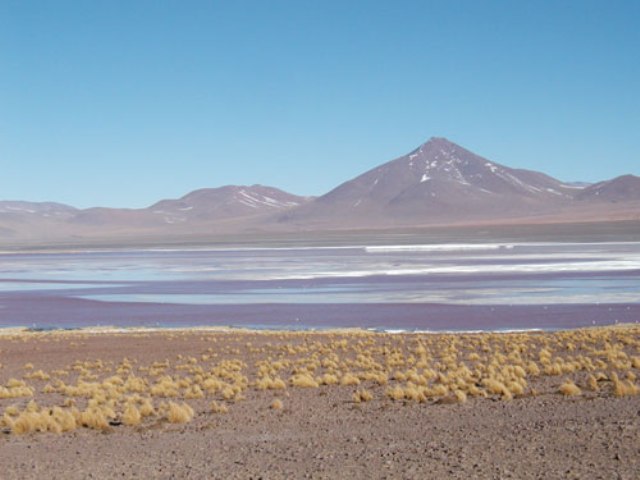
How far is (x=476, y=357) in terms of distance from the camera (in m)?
18.0

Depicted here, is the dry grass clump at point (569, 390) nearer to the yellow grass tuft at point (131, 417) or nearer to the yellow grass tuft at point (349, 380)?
the yellow grass tuft at point (349, 380)

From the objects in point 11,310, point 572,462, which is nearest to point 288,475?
point 572,462

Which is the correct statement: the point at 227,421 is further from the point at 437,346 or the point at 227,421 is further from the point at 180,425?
the point at 437,346

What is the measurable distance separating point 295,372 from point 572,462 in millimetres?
8776

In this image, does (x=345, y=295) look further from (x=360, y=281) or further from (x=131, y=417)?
(x=131, y=417)

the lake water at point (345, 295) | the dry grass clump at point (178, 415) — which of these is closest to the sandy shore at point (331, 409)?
the dry grass clump at point (178, 415)

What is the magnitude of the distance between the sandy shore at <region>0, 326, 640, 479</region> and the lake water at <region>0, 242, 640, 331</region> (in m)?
6.87

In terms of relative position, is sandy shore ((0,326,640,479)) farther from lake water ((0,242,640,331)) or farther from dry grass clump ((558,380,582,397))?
lake water ((0,242,640,331))

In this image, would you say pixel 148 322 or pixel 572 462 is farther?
pixel 148 322

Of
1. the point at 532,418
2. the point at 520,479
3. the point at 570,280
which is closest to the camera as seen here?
the point at 520,479

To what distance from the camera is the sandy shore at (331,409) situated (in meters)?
9.17

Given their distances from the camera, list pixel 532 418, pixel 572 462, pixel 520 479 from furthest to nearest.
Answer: pixel 532 418 < pixel 572 462 < pixel 520 479

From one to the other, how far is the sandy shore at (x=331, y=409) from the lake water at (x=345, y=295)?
687 cm

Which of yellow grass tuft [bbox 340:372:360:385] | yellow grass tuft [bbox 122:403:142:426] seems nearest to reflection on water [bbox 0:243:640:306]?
yellow grass tuft [bbox 340:372:360:385]
